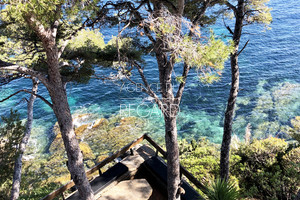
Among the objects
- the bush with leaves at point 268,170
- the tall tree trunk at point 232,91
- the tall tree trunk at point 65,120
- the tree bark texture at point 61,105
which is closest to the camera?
the tree bark texture at point 61,105

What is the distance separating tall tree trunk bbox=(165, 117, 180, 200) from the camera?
5016 millimetres

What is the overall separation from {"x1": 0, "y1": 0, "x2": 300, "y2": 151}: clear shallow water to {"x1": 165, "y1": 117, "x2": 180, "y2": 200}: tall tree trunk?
762 centimetres

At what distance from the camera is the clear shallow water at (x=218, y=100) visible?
16500 millimetres

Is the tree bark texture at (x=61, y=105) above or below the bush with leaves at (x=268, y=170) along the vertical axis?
above

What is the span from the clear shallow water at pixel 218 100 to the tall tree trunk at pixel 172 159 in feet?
25.0

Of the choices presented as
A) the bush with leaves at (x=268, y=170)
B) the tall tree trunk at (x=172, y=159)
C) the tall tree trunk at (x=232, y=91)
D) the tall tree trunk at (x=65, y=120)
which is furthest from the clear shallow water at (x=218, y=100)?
the tall tree trunk at (x=65, y=120)

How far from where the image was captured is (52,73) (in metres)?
4.58

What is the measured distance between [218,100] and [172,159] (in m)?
15.1

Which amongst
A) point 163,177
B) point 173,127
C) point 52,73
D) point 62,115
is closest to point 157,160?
point 163,177

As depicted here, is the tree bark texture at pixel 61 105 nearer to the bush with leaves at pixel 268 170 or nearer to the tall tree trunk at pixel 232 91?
the tall tree trunk at pixel 232 91

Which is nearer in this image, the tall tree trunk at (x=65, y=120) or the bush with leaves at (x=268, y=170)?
the tall tree trunk at (x=65, y=120)

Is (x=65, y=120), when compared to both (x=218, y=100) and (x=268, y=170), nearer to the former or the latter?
(x=268, y=170)

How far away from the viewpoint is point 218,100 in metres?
19.2

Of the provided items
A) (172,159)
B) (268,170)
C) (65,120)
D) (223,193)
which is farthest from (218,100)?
(65,120)
